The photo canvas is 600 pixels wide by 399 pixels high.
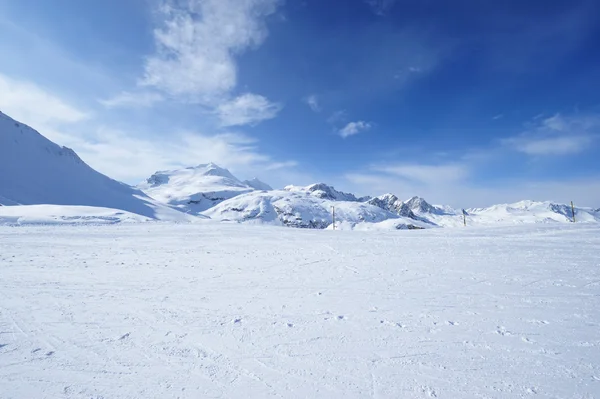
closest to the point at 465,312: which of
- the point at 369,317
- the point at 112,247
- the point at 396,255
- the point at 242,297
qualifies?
the point at 369,317

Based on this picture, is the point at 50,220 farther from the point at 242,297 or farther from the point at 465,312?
the point at 465,312

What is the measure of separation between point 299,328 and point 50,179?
521 ft

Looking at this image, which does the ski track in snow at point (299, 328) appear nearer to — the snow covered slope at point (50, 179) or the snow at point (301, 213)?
the snow covered slope at point (50, 179)

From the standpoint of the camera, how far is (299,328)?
17.9 ft

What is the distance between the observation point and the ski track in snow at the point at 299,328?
12.8 feet

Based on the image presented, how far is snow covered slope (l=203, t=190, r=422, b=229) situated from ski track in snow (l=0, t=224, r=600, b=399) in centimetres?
14601

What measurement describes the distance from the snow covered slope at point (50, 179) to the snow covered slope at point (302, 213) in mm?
60013

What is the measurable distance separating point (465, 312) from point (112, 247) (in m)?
15.5

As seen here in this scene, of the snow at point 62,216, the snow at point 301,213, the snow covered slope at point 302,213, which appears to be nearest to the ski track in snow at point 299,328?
the snow at point 62,216

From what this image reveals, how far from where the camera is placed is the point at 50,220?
25453 mm

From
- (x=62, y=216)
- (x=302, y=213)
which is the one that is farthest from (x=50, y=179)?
(x=62, y=216)

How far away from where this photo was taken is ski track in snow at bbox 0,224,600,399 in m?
3.89

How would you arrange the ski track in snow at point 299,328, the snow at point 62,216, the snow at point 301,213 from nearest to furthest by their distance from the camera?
the ski track in snow at point 299,328, the snow at point 62,216, the snow at point 301,213

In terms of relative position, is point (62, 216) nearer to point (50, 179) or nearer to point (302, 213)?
point (50, 179)
